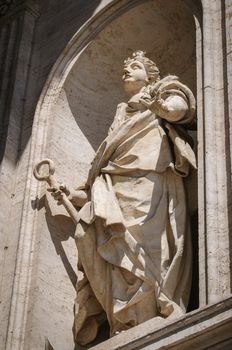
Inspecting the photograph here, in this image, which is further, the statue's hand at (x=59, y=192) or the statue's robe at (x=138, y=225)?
the statue's hand at (x=59, y=192)

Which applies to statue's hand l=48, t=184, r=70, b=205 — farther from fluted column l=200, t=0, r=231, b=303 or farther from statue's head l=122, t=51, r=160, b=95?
fluted column l=200, t=0, r=231, b=303

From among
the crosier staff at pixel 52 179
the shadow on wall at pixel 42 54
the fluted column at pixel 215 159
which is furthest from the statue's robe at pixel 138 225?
the shadow on wall at pixel 42 54

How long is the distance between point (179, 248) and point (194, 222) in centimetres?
42

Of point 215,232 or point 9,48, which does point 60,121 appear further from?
point 215,232

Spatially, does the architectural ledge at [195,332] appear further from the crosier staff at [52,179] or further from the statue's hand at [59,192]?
the statue's hand at [59,192]

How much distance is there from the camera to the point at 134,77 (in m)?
8.41

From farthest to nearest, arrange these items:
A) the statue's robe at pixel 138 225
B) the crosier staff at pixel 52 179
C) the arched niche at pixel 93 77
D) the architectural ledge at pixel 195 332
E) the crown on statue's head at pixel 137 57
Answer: the arched niche at pixel 93 77 < the crown on statue's head at pixel 137 57 < the crosier staff at pixel 52 179 < the statue's robe at pixel 138 225 < the architectural ledge at pixel 195 332

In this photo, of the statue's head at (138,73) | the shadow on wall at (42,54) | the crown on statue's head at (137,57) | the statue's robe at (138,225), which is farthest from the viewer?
the shadow on wall at (42,54)

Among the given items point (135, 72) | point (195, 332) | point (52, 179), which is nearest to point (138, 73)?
point (135, 72)

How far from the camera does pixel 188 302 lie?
727 cm

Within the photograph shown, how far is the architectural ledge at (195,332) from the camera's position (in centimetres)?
626

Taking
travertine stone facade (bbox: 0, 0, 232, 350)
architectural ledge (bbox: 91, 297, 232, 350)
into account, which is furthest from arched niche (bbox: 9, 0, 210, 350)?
Answer: architectural ledge (bbox: 91, 297, 232, 350)

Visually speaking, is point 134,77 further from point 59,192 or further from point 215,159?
point 215,159

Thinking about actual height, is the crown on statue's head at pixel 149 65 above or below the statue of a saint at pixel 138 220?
above
